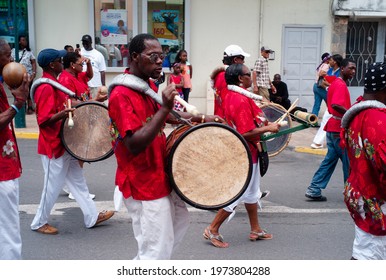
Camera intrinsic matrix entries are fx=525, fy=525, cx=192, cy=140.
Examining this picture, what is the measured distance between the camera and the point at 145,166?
130 inches

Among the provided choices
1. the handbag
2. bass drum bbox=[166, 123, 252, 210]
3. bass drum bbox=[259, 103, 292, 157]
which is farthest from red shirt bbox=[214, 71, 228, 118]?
bass drum bbox=[166, 123, 252, 210]

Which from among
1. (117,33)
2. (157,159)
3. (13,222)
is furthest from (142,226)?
(117,33)

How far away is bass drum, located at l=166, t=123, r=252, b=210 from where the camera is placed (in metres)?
3.36

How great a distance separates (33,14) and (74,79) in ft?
28.7

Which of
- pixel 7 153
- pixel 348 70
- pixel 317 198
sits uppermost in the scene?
pixel 348 70

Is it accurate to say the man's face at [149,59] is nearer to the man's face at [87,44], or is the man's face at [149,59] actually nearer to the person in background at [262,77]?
the man's face at [87,44]

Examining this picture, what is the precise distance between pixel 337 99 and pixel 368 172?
2.90 meters

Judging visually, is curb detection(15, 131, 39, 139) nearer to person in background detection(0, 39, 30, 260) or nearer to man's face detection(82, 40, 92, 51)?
man's face detection(82, 40, 92, 51)

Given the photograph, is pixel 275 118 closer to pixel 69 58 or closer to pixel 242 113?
pixel 242 113

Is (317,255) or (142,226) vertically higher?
(142,226)

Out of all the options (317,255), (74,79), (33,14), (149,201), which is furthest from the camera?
(33,14)

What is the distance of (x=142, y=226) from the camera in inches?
133

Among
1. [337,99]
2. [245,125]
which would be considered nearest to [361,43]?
[337,99]
